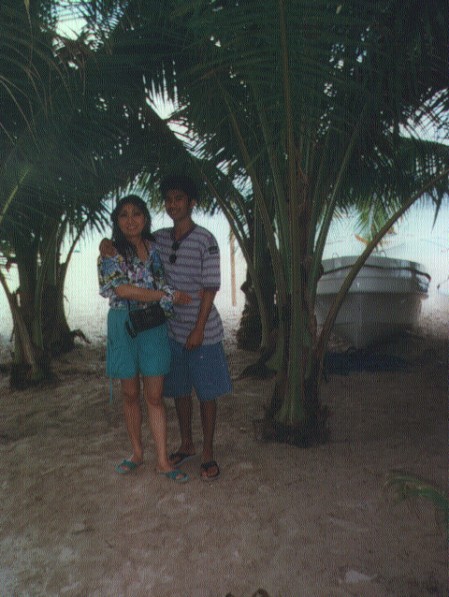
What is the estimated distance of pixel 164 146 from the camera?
15.0ft

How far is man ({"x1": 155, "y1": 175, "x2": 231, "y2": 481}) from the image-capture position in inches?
120

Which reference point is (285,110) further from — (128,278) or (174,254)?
(128,278)

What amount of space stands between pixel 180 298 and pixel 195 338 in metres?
0.23

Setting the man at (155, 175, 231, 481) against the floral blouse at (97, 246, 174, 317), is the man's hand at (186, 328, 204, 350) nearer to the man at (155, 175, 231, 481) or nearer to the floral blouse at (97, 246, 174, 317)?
the man at (155, 175, 231, 481)

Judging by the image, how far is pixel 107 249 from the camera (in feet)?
9.91

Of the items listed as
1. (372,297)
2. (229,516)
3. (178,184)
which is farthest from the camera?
(372,297)

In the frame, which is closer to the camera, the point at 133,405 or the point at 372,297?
the point at 133,405

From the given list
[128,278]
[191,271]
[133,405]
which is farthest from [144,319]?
[133,405]

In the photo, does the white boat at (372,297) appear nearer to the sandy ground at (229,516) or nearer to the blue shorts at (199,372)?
the sandy ground at (229,516)

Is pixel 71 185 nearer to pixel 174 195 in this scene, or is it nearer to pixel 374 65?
pixel 174 195

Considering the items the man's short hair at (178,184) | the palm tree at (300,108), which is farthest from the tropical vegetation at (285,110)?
the man's short hair at (178,184)

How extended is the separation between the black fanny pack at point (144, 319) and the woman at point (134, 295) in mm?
28

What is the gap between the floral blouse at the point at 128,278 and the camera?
2.98m

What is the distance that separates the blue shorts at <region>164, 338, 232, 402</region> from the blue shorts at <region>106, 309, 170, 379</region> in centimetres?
15
